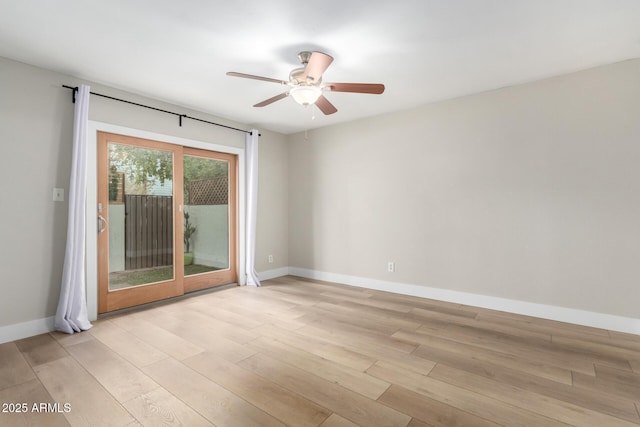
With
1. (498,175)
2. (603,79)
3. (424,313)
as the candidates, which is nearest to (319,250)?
(424,313)

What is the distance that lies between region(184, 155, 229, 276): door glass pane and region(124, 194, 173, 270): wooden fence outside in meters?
0.25

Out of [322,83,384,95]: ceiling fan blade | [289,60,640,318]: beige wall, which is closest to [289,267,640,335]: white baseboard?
[289,60,640,318]: beige wall

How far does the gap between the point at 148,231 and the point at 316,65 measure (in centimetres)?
299

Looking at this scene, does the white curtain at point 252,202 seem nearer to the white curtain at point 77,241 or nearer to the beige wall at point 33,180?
the beige wall at point 33,180

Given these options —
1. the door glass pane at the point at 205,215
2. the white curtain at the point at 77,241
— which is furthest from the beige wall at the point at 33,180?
the door glass pane at the point at 205,215

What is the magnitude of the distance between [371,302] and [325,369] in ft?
5.87

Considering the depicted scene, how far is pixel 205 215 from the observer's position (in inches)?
179

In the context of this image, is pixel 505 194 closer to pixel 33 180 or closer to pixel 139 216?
pixel 139 216

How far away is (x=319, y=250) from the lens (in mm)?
5258

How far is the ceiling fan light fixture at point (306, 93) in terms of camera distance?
2.64 m

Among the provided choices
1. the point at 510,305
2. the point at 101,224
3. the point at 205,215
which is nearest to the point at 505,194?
the point at 510,305

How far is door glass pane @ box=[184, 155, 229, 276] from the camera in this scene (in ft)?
14.2

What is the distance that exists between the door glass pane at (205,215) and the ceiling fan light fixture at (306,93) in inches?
91.6

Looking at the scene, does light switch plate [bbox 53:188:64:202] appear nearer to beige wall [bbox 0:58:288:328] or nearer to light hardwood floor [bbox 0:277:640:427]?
beige wall [bbox 0:58:288:328]
